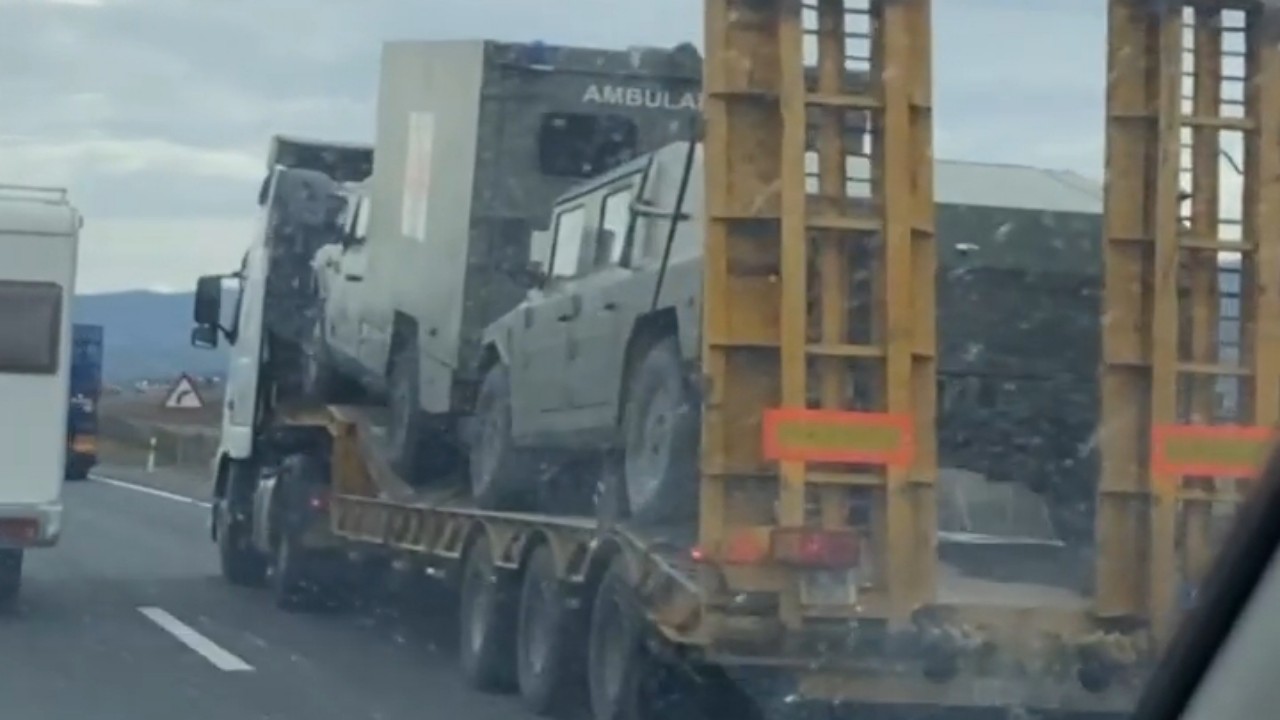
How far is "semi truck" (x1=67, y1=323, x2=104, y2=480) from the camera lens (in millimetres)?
42938

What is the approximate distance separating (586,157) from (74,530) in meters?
14.3

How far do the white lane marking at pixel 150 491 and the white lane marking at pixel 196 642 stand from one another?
18491 millimetres

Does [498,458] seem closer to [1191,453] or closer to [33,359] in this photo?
[33,359]

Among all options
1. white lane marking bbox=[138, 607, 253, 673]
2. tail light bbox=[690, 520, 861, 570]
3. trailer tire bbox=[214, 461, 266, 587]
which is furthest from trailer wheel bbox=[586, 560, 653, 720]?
trailer tire bbox=[214, 461, 266, 587]

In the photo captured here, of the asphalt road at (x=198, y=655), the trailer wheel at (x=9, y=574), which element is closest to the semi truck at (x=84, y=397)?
the asphalt road at (x=198, y=655)

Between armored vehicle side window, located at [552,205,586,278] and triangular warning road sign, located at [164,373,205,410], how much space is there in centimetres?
2550

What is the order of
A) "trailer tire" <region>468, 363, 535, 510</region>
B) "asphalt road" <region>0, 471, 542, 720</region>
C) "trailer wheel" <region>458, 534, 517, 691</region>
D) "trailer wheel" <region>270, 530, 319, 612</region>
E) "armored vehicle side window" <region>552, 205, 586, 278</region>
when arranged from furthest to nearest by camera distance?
"trailer wheel" <region>270, 530, 319, 612</region>
"trailer tire" <region>468, 363, 535, 510</region>
"armored vehicle side window" <region>552, 205, 586, 278</region>
"trailer wheel" <region>458, 534, 517, 691</region>
"asphalt road" <region>0, 471, 542, 720</region>

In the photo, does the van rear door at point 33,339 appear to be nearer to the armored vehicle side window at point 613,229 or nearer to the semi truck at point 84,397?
the armored vehicle side window at point 613,229

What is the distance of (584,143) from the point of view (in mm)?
15312

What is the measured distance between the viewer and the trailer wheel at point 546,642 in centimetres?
1170

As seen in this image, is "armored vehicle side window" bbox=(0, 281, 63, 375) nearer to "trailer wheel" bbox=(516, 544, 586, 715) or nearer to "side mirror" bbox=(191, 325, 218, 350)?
"side mirror" bbox=(191, 325, 218, 350)

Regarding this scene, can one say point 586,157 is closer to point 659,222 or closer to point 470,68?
A: point 470,68

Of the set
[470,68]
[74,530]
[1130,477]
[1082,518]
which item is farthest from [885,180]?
[74,530]

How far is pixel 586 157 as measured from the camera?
15344 mm
